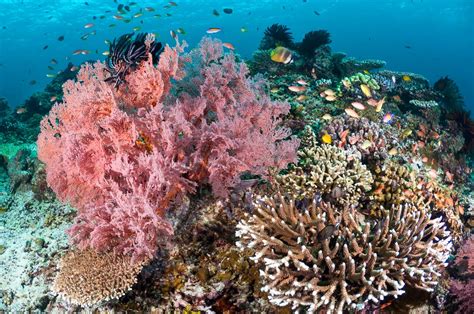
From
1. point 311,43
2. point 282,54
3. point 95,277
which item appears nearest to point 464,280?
point 95,277

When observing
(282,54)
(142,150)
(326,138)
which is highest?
(282,54)

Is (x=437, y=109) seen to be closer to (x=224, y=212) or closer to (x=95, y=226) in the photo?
(x=224, y=212)

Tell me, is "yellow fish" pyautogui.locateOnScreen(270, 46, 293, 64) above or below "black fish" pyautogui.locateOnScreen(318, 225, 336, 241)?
above

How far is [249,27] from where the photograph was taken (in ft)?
299

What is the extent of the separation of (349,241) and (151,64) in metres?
3.30

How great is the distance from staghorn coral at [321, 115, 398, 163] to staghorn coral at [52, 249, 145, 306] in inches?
175

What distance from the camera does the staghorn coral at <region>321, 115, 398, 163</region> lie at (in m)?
6.11

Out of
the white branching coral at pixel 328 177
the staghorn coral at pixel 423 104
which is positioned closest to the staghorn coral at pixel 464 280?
the white branching coral at pixel 328 177

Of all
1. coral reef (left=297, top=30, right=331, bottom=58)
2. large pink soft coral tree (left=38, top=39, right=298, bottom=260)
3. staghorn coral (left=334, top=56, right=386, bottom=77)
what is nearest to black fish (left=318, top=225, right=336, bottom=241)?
large pink soft coral tree (left=38, top=39, right=298, bottom=260)

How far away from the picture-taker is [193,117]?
14.3 feet

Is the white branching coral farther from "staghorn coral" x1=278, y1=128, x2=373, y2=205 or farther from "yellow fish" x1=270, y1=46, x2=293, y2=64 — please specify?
"yellow fish" x1=270, y1=46, x2=293, y2=64

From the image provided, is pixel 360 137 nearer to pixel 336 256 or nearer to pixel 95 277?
pixel 336 256

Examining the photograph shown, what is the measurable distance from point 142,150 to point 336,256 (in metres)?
2.74

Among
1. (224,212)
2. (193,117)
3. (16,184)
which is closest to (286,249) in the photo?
(224,212)
